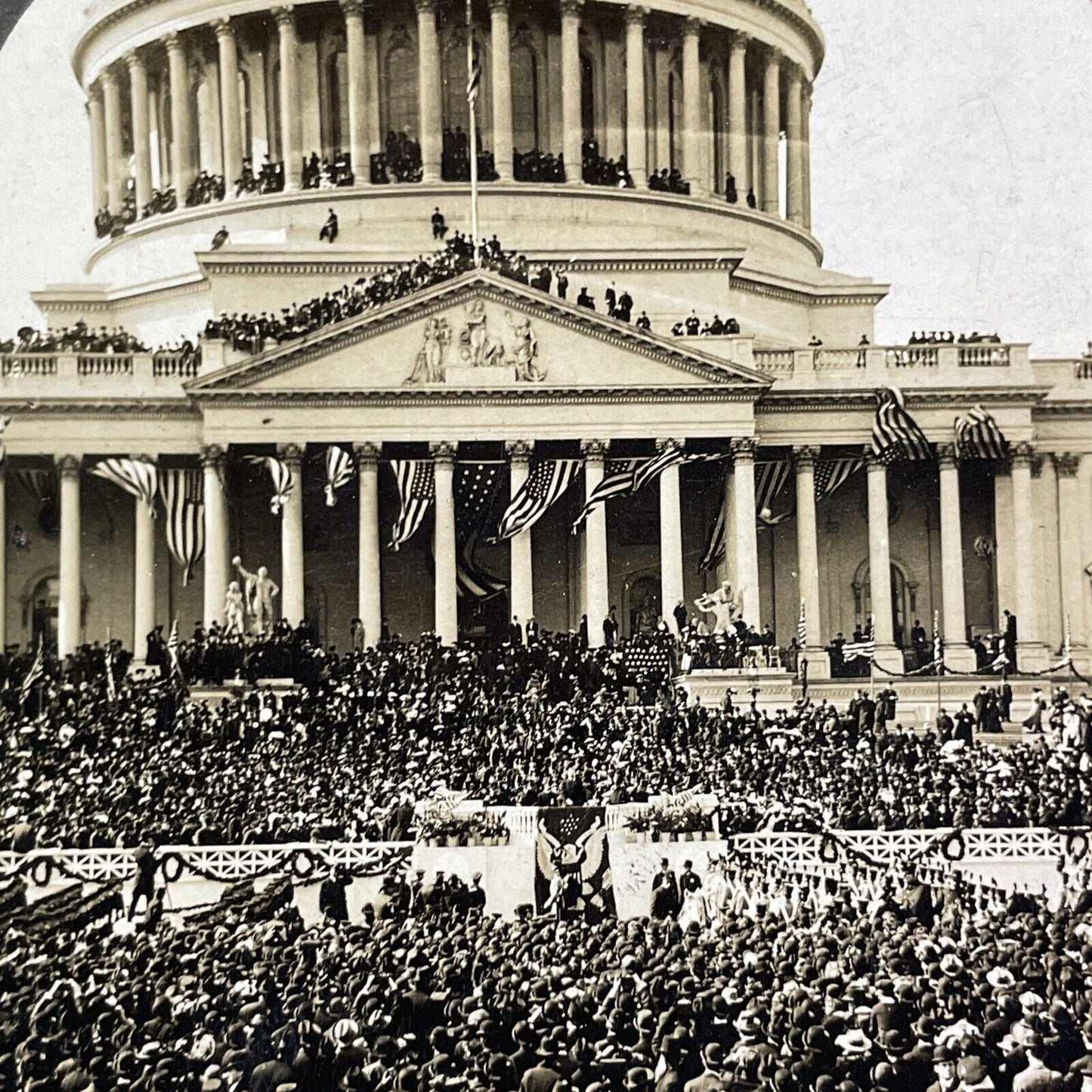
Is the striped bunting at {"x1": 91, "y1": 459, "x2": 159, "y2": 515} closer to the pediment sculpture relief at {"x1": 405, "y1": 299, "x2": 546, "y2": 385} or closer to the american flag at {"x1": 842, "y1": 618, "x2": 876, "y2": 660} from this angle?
the pediment sculpture relief at {"x1": 405, "y1": 299, "x2": 546, "y2": 385}

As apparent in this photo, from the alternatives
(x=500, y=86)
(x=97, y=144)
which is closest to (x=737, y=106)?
(x=500, y=86)

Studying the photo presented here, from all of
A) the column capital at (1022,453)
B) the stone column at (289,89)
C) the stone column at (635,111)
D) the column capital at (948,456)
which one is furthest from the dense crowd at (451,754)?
the stone column at (635,111)

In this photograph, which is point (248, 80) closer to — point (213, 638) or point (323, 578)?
point (323, 578)

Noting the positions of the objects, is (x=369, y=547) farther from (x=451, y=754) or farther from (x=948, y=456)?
(x=948, y=456)

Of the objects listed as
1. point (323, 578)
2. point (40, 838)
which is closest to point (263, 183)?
point (323, 578)

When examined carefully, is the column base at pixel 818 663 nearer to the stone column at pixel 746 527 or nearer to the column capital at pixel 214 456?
the stone column at pixel 746 527

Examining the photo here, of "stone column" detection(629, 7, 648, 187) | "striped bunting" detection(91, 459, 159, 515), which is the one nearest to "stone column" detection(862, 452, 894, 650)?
"stone column" detection(629, 7, 648, 187)
